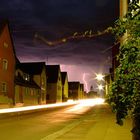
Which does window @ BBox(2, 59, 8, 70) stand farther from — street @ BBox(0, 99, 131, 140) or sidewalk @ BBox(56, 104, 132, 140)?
sidewalk @ BBox(56, 104, 132, 140)

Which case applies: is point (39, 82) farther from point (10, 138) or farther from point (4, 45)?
point (10, 138)

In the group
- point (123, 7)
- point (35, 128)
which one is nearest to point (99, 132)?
point (35, 128)

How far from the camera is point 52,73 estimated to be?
9812 centimetres

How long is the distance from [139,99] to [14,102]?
52.2 m

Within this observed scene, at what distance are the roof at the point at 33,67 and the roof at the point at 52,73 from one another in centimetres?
1428

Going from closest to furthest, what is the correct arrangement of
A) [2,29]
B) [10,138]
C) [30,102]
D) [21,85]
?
[10,138]
[2,29]
[21,85]
[30,102]

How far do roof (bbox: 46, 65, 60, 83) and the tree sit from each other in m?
90.6

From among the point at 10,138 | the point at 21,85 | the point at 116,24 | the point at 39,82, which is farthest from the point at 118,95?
the point at 39,82

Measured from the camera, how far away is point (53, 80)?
95875 mm

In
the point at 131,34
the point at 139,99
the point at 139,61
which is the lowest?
the point at 139,99

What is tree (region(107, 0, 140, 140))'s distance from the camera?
495 cm

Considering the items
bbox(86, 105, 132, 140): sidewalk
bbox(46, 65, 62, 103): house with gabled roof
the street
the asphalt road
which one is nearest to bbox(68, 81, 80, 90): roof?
bbox(46, 65, 62, 103): house with gabled roof

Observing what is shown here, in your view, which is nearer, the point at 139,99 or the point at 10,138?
the point at 139,99

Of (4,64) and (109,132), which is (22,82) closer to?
(4,64)
